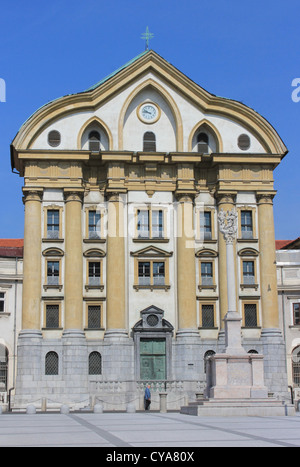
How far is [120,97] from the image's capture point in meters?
61.9

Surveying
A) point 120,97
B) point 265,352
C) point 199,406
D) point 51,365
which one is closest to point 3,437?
point 199,406

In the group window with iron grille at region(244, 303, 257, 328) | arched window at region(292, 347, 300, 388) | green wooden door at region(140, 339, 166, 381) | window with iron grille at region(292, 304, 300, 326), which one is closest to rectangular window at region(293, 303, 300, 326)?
window with iron grille at region(292, 304, 300, 326)

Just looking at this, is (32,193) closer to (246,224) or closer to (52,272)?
(52,272)

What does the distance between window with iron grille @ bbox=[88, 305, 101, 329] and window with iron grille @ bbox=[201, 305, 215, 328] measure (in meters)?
8.32

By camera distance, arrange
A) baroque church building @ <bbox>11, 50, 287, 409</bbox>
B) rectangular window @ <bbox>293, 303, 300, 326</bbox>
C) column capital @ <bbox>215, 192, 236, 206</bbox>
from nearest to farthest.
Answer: baroque church building @ <bbox>11, 50, 287, 409</bbox>, column capital @ <bbox>215, 192, 236, 206</bbox>, rectangular window @ <bbox>293, 303, 300, 326</bbox>

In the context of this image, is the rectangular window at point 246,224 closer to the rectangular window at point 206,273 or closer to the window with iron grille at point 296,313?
the rectangular window at point 206,273

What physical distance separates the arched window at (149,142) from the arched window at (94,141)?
385 centimetres

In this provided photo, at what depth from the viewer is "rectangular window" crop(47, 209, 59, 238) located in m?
59.4

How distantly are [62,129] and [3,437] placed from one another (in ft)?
132

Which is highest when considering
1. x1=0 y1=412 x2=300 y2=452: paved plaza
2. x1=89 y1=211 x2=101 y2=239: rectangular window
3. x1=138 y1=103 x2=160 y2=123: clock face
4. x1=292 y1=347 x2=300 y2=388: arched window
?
x1=138 y1=103 x2=160 y2=123: clock face

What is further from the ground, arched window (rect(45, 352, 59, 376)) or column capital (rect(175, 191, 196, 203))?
column capital (rect(175, 191, 196, 203))

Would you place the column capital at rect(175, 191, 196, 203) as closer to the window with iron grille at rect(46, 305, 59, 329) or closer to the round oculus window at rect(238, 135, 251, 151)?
the round oculus window at rect(238, 135, 251, 151)

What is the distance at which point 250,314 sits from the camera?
197 feet
